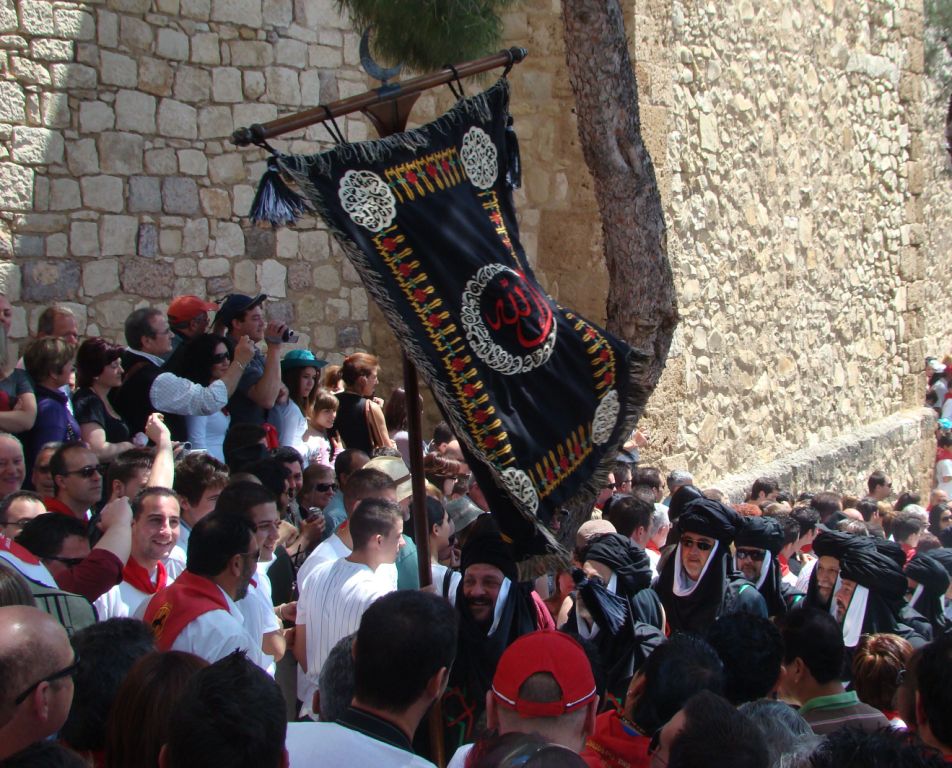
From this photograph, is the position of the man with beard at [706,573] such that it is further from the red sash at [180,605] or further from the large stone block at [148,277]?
the large stone block at [148,277]

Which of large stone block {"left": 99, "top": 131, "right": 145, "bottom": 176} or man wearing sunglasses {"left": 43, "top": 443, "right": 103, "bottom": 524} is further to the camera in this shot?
large stone block {"left": 99, "top": 131, "right": 145, "bottom": 176}

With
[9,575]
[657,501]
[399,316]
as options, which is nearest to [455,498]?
[657,501]

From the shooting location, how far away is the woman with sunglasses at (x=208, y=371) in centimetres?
658

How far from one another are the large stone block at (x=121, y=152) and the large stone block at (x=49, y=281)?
764 mm

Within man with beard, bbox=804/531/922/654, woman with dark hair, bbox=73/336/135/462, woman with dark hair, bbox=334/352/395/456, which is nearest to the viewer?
man with beard, bbox=804/531/922/654

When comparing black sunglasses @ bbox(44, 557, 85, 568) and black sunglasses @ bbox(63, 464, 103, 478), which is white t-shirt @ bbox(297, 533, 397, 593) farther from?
black sunglasses @ bbox(63, 464, 103, 478)

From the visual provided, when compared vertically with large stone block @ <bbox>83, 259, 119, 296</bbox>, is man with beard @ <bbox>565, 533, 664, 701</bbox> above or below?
below

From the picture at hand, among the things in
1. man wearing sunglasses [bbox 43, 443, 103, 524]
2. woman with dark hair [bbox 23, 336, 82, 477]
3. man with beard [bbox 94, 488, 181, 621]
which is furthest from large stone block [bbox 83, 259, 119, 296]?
man with beard [bbox 94, 488, 181, 621]

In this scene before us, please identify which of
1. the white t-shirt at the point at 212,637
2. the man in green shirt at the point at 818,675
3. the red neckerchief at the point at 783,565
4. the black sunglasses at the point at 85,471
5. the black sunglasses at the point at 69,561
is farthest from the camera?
the red neckerchief at the point at 783,565

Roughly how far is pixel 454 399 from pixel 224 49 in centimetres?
613

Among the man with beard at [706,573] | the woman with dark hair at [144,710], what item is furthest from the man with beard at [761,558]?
the woman with dark hair at [144,710]

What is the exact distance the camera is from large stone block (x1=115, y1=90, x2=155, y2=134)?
885 cm

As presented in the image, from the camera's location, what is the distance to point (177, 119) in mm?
9117

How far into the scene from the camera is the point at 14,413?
229 inches
